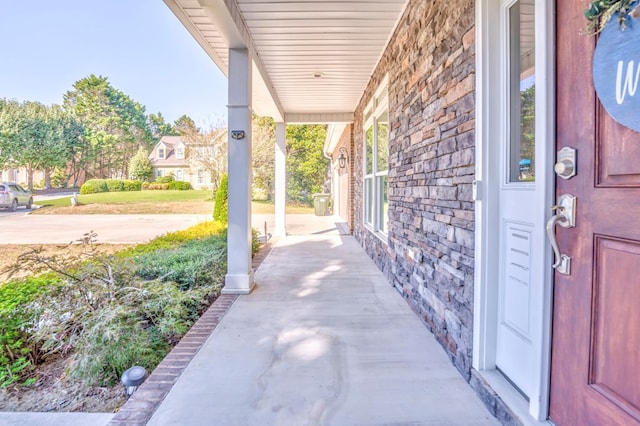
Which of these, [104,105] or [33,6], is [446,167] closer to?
[33,6]

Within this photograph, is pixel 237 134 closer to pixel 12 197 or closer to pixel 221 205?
pixel 221 205

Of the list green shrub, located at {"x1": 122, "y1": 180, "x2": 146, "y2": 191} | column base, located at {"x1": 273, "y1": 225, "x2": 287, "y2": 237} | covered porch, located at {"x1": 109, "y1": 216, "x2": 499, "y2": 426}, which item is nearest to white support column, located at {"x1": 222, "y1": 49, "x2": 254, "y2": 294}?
covered porch, located at {"x1": 109, "y1": 216, "x2": 499, "y2": 426}

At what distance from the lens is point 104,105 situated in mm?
35000

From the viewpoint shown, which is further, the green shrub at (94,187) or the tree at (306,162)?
the green shrub at (94,187)

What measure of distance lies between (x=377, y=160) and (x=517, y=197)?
4.08m

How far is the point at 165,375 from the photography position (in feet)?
7.11

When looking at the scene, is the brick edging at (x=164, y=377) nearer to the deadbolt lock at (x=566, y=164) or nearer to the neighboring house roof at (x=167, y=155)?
the deadbolt lock at (x=566, y=164)

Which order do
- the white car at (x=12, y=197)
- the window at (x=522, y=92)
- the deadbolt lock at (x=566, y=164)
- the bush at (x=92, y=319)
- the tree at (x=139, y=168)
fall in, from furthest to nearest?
the tree at (x=139, y=168) < the white car at (x=12, y=197) < the bush at (x=92, y=319) < the window at (x=522, y=92) < the deadbolt lock at (x=566, y=164)

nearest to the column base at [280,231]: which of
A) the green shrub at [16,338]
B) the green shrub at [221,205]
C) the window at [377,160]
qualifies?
the green shrub at [221,205]

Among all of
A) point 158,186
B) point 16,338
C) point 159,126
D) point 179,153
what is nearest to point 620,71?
point 16,338

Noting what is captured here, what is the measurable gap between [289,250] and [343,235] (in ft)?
7.64

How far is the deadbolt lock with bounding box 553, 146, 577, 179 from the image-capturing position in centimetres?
129

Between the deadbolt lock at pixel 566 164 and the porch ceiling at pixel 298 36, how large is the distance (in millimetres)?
2741

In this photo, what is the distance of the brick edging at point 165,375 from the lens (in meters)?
1.78
